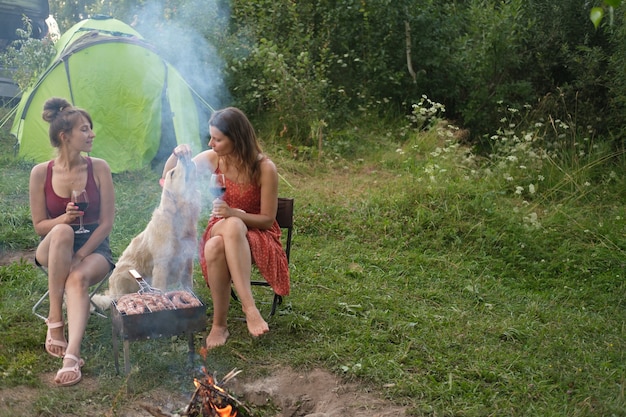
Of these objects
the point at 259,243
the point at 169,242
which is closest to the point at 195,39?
the point at 169,242

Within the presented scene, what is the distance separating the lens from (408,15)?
9.13 meters

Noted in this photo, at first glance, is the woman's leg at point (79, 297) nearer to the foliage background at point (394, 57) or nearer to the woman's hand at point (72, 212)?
the woman's hand at point (72, 212)

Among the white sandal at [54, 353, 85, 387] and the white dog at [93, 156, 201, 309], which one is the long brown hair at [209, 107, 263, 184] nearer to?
the white dog at [93, 156, 201, 309]

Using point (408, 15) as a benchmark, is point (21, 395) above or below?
below

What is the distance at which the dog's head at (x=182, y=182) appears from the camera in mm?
3896

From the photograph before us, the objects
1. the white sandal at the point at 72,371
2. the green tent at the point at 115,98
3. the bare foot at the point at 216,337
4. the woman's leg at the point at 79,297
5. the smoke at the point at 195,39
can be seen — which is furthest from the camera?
the smoke at the point at 195,39

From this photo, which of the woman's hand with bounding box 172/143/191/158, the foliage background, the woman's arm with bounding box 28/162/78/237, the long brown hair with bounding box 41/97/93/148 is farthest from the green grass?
the foliage background

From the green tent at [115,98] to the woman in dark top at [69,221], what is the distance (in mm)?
3748

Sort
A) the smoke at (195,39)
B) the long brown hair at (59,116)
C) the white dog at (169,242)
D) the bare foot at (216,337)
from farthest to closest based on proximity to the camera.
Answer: the smoke at (195,39) < the white dog at (169,242) < the bare foot at (216,337) < the long brown hair at (59,116)

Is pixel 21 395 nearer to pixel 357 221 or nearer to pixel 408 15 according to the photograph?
pixel 357 221

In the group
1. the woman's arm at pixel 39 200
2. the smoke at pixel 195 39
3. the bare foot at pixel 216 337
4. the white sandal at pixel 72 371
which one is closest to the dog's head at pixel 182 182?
the woman's arm at pixel 39 200

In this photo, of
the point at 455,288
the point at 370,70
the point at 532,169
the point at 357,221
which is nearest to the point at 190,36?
the point at 370,70

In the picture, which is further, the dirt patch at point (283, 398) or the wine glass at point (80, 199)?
the wine glass at point (80, 199)

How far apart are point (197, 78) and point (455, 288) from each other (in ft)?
16.8
